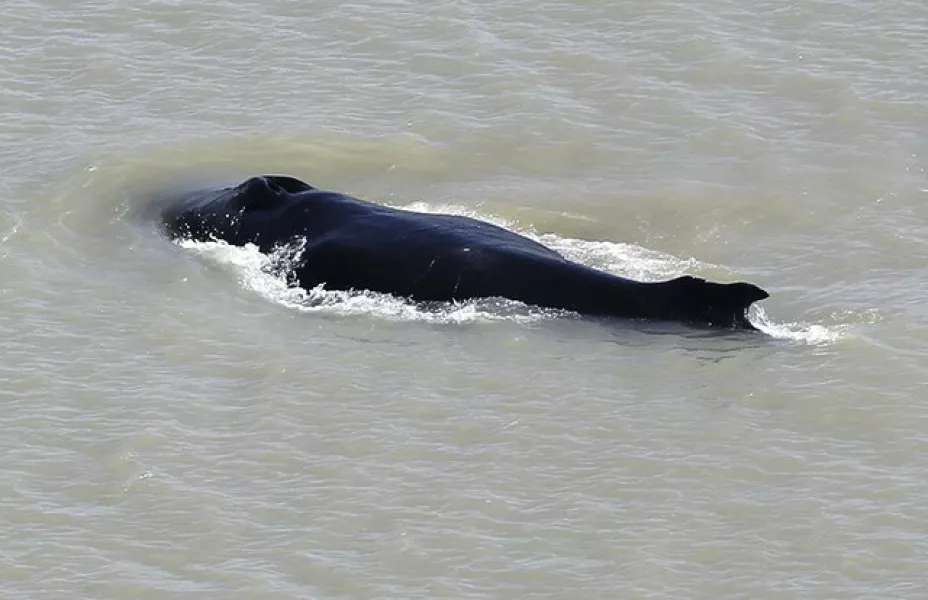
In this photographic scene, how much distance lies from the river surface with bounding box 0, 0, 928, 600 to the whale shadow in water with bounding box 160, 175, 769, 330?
22 centimetres

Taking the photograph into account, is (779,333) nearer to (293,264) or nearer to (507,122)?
(293,264)

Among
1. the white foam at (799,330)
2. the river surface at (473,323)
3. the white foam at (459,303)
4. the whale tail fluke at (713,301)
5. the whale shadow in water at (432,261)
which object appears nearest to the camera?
the river surface at (473,323)

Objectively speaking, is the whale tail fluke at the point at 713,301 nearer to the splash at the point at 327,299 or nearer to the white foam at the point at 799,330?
the white foam at the point at 799,330

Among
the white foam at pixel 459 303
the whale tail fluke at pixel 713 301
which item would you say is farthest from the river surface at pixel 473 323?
the whale tail fluke at pixel 713 301

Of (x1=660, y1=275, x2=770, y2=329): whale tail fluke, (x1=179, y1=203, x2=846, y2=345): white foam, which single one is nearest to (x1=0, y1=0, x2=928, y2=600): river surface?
(x1=179, y1=203, x2=846, y2=345): white foam

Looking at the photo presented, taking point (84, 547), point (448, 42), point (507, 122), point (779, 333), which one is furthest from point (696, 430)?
point (448, 42)

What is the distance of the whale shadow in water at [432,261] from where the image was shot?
61.0 ft

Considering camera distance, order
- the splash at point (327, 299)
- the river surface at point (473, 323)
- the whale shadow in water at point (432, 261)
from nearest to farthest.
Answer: the river surface at point (473, 323), the whale shadow in water at point (432, 261), the splash at point (327, 299)

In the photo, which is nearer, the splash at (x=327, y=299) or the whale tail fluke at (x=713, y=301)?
the whale tail fluke at (x=713, y=301)

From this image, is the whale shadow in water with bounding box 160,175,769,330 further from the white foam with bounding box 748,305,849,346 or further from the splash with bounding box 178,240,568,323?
the white foam with bounding box 748,305,849,346

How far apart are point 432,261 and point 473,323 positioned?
93 cm

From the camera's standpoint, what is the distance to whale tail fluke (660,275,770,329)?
59.9 ft

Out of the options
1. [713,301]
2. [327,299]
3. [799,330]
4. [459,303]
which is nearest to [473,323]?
[459,303]

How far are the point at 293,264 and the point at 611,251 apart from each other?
3522 mm
